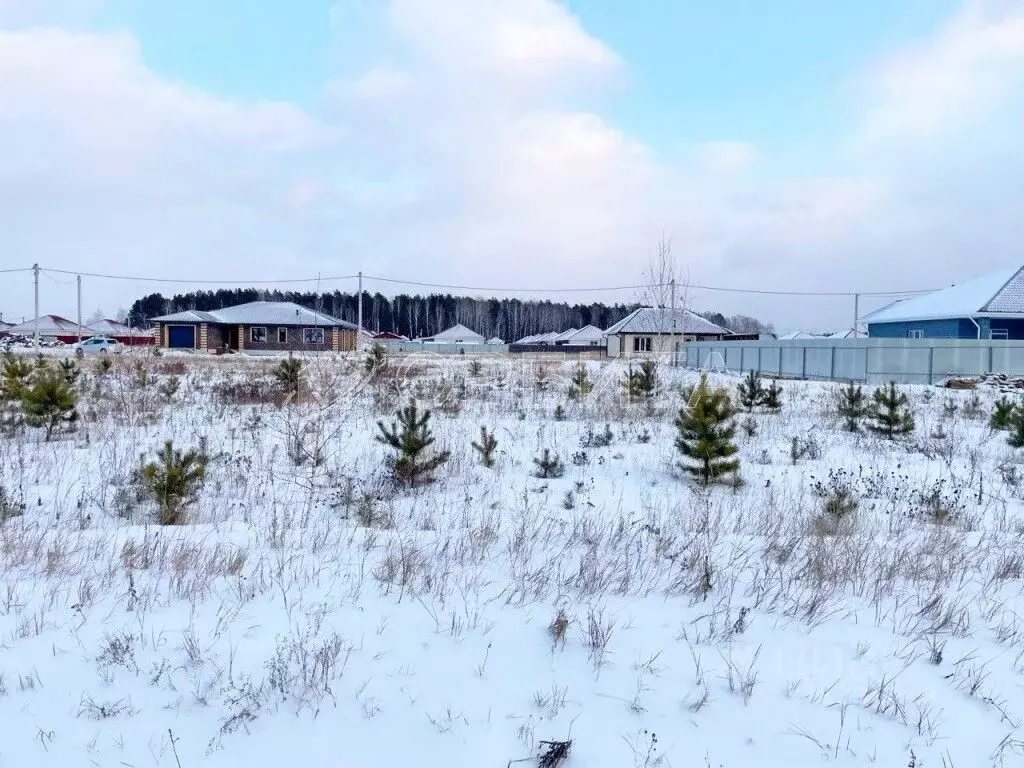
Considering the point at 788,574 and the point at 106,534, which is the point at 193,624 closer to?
the point at 106,534

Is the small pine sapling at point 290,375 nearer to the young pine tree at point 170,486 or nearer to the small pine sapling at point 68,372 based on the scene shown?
→ the small pine sapling at point 68,372

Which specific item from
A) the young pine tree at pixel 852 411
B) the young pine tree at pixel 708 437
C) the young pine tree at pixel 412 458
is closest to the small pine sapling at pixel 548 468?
the young pine tree at pixel 412 458

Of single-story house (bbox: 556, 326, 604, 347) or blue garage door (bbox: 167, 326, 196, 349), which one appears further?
single-story house (bbox: 556, 326, 604, 347)

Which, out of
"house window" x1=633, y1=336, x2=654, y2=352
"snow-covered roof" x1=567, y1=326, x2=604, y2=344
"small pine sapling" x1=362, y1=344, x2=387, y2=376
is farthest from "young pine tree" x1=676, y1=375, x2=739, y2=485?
"snow-covered roof" x1=567, y1=326, x2=604, y2=344

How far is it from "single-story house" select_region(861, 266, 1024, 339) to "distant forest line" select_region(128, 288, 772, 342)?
65.6 metres

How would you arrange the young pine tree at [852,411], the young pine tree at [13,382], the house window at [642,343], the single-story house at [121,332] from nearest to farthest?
the young pine tree at [13,382] < the young pine tree at [852,411] < the house window at [642,343] < the single-story house at [121,332]

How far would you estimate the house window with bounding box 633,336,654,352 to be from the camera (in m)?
57.1

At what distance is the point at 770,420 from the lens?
12023mm

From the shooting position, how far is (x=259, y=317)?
171 ft

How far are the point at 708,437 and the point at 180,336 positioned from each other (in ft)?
175

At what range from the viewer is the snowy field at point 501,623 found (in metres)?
2.75

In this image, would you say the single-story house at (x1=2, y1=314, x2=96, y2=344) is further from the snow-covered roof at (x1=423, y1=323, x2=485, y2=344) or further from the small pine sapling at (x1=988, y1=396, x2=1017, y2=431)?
the small pine sapling at (x1=988, y1=396, x2=1017, y2=431)

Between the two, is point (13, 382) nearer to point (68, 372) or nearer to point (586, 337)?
point (68, 372)

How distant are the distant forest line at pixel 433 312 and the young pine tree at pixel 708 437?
94.3 m
